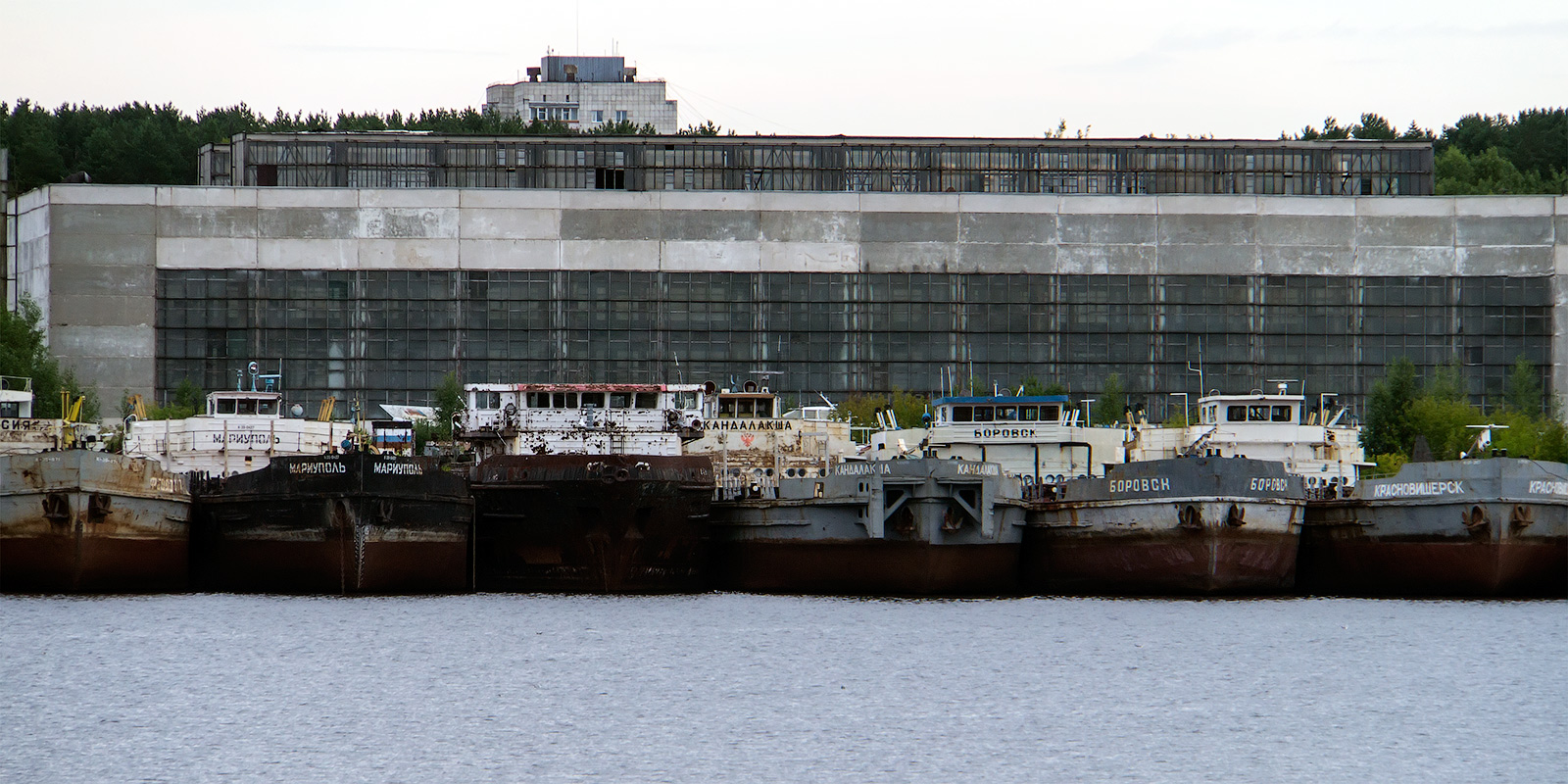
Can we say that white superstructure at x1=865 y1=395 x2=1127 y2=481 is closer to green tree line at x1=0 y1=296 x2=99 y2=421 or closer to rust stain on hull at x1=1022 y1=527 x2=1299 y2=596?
rust stain on hull at x1=1022 y1=527 x2=1299 y2=596

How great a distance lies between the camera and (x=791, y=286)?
12588cm

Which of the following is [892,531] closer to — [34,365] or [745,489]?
[745,489]

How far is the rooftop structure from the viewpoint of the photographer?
134375 mm

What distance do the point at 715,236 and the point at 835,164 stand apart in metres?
12.7

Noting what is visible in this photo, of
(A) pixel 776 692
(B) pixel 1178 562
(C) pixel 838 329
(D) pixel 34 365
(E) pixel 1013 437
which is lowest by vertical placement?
(A) pixel 776 692

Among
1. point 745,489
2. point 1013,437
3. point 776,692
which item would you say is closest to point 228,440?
point 745,489

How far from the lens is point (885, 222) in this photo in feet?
413

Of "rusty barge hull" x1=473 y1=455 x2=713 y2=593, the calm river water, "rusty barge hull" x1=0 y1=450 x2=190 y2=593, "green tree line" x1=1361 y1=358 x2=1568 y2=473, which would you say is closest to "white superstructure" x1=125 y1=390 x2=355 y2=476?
"rusty barge hull" x1=0 y1=450 x2=190 y2=593

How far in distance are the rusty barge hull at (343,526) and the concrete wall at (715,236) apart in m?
63.3

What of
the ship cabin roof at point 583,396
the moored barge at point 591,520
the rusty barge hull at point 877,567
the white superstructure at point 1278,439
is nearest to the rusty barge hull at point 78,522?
the moored barge at point 591,520

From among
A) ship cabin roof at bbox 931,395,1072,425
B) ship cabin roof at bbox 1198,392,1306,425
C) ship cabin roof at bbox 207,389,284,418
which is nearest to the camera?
ship cabin roof at bbox 1198,392,1306,425

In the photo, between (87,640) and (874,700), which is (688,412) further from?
(874,700)

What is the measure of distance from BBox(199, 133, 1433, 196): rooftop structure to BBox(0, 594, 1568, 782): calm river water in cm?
7801

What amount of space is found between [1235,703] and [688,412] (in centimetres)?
3221
